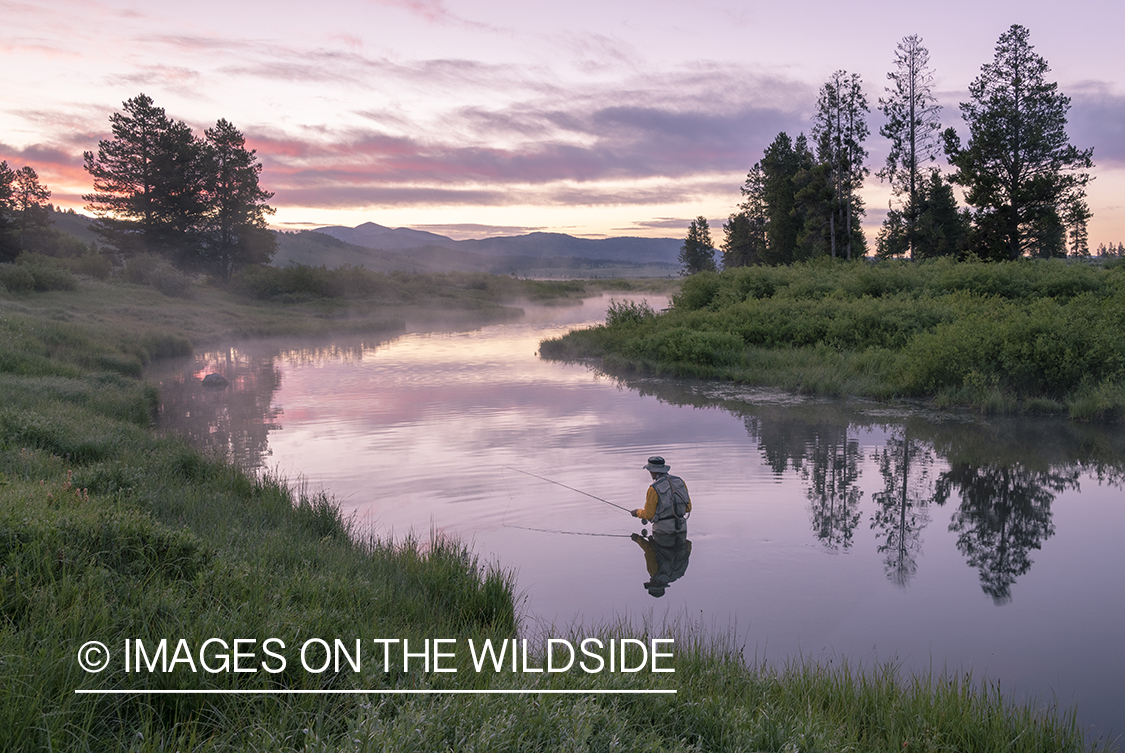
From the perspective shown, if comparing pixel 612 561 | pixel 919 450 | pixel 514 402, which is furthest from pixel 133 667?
pixel 514 402

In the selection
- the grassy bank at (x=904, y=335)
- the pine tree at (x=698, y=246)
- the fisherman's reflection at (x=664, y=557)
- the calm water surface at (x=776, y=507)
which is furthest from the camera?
the pine tree at (x=698, y=246)

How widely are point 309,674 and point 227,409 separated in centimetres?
1658

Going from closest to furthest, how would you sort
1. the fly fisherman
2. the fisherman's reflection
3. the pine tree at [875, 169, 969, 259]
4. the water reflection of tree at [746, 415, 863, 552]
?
the fisherman's reflection < the fly fisherman < the water reflection of tree at [746, 415, 863, 552] < the pine tree at [875, 169, 969, 259]

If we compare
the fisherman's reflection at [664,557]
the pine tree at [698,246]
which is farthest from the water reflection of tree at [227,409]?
the pine tree at [698,246]

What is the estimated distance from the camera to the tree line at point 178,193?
50719 mm

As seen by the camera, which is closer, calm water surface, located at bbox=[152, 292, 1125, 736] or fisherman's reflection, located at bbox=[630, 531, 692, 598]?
calm water surface, located at bbox=[152, 292, 1125, 736]

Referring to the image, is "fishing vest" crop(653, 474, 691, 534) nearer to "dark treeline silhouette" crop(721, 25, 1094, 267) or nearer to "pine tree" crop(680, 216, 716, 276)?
"dark treeline silhouette" crop(721, 25, 1094, 267)

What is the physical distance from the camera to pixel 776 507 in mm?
10344

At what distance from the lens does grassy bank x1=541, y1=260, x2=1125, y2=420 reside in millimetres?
16188

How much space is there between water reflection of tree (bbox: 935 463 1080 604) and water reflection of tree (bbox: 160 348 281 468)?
1124 cm

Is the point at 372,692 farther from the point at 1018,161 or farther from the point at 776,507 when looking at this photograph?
the point at 1018,161

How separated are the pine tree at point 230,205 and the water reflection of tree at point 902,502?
53.7m

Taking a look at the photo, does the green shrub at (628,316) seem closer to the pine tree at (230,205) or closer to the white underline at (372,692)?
the white underline at (372,692)

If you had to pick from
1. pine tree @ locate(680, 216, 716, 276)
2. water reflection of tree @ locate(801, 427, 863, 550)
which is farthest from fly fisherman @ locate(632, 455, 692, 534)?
pine tree @ locate(680, 216, 716, 276)
